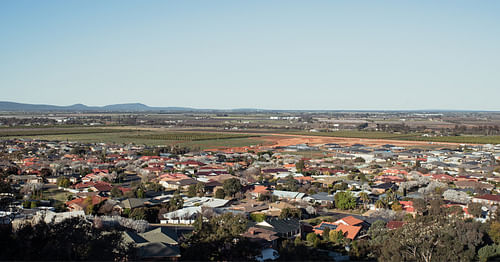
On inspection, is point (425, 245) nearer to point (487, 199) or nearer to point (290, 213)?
point (290, 213)

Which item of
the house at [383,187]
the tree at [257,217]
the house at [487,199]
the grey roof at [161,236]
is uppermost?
the grey roof at [161,236]

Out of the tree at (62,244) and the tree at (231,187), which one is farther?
the tree at (231,187)

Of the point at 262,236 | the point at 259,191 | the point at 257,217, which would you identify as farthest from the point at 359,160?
the point at 262,236

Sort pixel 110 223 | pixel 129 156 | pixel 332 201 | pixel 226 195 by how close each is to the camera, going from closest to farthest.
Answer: pixel 110 223 → pixel 332 201 → pixel 226 195 → pixel 129 156

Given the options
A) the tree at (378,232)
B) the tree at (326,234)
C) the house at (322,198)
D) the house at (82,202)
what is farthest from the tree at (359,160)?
the house at (82,202)

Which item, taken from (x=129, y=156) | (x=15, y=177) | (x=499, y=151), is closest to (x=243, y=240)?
(x=15, y=177)

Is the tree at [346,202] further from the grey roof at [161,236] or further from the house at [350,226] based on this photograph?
the grey roof at [161,236]

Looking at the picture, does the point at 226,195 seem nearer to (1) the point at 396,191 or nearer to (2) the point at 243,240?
(1) the point at 396,191

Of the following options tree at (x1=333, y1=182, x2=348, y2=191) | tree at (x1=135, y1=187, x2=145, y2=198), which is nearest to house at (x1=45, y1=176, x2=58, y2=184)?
tree at (x1=135, y1=187, x2=145, y2=198)
